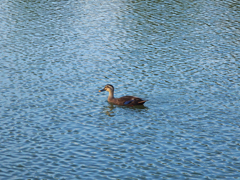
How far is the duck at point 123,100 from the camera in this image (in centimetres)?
2708

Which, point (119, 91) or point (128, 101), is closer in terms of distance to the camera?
point (128, 101)

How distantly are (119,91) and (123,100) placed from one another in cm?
262

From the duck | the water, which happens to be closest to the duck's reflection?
the water

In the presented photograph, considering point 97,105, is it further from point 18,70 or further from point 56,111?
point 18,70

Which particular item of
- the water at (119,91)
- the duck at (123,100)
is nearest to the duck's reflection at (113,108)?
the water at (119,91)

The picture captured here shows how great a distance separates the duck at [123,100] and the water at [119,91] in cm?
43

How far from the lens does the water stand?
67.4ft

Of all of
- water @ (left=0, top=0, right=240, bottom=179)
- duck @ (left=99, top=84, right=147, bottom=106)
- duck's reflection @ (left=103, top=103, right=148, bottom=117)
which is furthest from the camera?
duck @ (left=99, top=84, right=147, bottom=106)

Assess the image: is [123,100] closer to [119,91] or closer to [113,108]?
[113,108]

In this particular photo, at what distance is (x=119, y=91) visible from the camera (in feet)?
99.3

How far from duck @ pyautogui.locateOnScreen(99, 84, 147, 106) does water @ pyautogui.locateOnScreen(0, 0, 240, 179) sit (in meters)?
0.43

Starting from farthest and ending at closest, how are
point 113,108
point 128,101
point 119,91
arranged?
1. point 119,91
2. point 113,108
3. point 128,101

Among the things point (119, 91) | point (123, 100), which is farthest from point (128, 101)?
point (119, 91)

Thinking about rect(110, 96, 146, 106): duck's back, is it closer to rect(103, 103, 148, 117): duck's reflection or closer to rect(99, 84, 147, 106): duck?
rect(99, 84, 147, 106): duck
